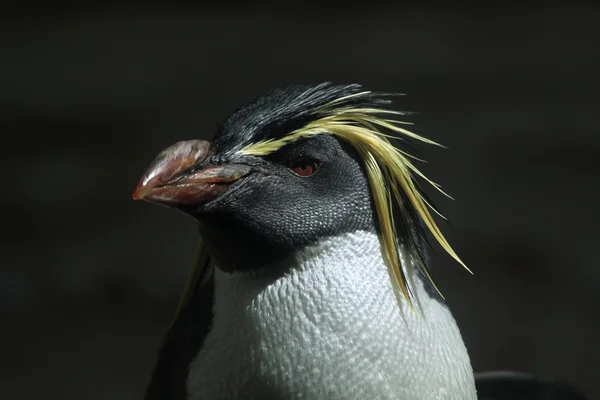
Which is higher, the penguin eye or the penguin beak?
the penguin eye

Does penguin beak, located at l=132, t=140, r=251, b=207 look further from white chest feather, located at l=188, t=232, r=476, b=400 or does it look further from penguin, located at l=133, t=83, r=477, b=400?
white chest feather, located at l=188, t=232, r=476, b=400

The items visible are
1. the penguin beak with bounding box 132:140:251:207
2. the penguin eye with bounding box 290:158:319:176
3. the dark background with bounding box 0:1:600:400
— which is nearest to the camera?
the penguin beak with bounding box 132:140:251:207

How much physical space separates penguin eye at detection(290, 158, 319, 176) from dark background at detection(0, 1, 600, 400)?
4.46 feet

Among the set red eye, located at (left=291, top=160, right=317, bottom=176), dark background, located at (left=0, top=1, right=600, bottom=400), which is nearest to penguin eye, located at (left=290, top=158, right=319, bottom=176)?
red eye, located at (left=291, top=160, right=317, bottom=176)

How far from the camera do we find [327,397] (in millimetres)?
1296

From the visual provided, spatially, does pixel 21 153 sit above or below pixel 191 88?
below

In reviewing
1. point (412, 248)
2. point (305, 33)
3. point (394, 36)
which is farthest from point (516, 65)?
point (412, 248)

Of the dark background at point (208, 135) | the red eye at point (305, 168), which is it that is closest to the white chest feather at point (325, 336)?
the red eye at point (305, 168)

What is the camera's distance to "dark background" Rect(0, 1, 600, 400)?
2.58m

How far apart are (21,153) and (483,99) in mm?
1501

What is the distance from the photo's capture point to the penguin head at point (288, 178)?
1.22m

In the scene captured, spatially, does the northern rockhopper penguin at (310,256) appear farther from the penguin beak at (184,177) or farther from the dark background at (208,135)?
the dark background at (208,135)

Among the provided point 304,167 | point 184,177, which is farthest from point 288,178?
point 184,177

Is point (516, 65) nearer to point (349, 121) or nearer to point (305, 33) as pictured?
point (305, 33)
